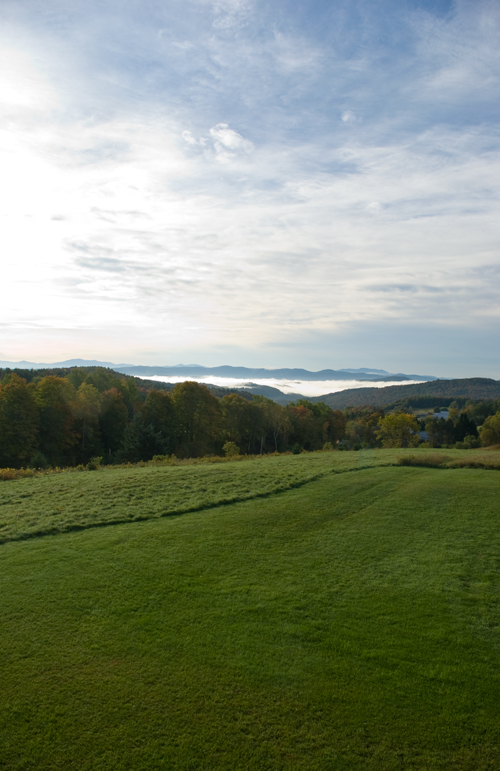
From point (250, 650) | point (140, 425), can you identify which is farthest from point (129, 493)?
point (140, 425)

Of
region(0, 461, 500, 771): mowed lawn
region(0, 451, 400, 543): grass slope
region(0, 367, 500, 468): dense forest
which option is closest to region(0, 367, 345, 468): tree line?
region(0, 367, 500, 468): dense forest

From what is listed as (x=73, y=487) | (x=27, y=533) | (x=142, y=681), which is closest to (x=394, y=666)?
(x=142, y=681)

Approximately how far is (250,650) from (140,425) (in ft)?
111

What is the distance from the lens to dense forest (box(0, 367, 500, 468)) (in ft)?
128

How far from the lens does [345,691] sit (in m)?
5.75

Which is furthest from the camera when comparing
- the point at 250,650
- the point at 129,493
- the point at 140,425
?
the point at 140,425

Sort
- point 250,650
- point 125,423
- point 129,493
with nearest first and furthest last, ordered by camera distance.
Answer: point 250,650 < point 129,493 < point 125,423

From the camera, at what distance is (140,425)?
38656 mm

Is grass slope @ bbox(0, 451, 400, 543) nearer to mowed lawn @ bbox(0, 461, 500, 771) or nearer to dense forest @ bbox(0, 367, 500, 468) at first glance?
mowed lawn @ bbox(0, 461, 500, 771)

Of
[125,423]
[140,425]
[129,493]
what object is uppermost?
[140,425]

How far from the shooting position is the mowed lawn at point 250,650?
194 inches

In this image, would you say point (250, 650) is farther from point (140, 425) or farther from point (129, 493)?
point (140, 425)

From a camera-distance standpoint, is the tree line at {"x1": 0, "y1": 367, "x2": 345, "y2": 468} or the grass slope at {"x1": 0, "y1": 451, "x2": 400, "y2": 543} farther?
the tree line at {"x1": 0, "y1": 367, "x2": 345, "y2": 468}

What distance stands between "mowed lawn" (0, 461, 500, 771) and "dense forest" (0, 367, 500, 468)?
20185mm
